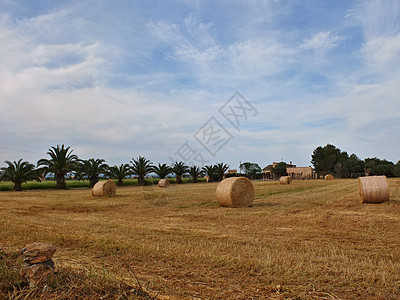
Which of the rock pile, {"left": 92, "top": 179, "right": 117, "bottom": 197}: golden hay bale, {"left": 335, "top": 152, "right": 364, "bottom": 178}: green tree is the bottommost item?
the rock pile

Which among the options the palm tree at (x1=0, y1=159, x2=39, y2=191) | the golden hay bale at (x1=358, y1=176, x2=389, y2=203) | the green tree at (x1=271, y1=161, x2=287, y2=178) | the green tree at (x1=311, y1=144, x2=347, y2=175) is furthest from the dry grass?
the green tree at (x1=311, y1=144, x2=347, y2=175)

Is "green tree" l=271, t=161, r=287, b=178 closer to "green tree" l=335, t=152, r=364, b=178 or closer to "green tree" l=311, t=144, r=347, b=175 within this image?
"green tree" l=311, t=144, r=347, b=175

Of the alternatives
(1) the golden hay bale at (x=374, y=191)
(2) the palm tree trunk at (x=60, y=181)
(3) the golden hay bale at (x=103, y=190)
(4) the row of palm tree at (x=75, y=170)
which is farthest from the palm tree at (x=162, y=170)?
(1) the golden hay bale at (x=374, y=191)

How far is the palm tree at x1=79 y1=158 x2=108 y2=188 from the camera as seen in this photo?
4069 centimetres

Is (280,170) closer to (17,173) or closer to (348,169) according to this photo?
(348,169)

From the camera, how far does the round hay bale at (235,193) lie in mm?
14664

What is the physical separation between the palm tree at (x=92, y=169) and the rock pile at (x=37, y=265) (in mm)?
38108

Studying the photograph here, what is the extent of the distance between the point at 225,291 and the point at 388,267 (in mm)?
2742

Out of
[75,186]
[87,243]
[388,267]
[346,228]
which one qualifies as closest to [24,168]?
[75,186]

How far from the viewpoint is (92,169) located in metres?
41.0

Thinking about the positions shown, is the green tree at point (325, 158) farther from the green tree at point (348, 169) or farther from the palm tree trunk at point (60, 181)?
the palm tree trunk at point (60, 181)

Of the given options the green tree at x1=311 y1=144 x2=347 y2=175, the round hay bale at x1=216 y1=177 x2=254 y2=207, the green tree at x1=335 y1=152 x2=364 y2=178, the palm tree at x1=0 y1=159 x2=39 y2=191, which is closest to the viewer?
the round hay bale at x1=216 y1=177 x2=254 y2=207

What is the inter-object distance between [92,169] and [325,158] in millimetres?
65611

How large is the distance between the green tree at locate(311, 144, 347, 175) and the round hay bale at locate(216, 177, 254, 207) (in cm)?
7515
